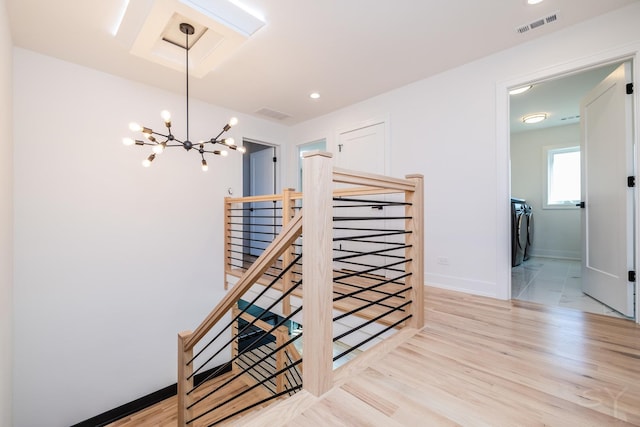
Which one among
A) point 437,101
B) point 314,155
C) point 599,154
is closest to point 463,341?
point 314,155

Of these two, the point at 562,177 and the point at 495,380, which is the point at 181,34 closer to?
the point at 495,380

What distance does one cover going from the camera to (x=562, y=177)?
5.42m

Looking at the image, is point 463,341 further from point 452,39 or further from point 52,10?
point 52,10

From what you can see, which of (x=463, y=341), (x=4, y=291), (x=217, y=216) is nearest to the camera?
(x=463, y=341)

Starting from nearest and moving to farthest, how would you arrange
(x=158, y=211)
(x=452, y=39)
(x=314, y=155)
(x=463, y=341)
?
(x=314, y=155) < (x=463, y=341) < (x=452, y=39) < (x=158, y=211)

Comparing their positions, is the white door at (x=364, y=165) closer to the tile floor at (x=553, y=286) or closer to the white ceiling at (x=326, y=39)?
the white ceiling at (x=326, y=39)

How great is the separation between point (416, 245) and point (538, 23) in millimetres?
2173

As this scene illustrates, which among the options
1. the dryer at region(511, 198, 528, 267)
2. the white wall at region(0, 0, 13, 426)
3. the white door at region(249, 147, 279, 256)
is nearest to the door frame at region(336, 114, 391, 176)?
the white door at region(249, 147, 279, 256)

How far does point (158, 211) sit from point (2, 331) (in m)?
1.77

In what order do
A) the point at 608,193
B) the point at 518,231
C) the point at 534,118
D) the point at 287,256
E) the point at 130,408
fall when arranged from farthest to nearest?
the point at 534,118, the point at 518,231, the point at 130,408, the point at 287,256, the point at 608,193

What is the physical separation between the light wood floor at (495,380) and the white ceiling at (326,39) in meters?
2.43

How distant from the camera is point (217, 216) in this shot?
13.4 ft

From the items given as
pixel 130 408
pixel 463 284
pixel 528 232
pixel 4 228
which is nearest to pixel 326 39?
pixel 463 284

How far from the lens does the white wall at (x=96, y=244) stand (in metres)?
2.72
